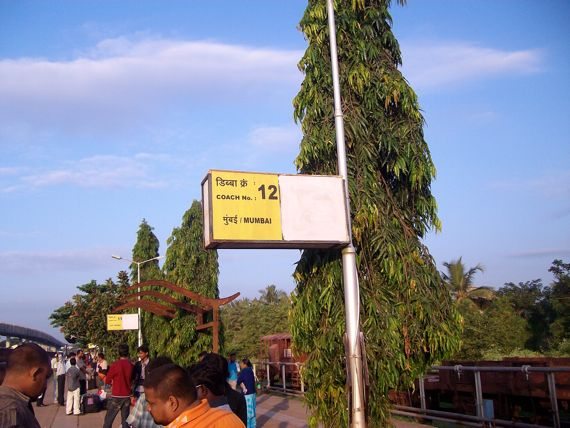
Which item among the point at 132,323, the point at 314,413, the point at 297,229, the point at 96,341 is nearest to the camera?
the point at 297,229

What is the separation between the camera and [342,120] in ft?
25.2

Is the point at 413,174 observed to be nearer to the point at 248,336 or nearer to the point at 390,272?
the point at 390,272

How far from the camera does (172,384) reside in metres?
3.06

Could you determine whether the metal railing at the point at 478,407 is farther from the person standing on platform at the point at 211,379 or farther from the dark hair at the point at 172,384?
the dark hair at the point at 172,384

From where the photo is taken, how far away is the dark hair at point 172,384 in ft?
10.0

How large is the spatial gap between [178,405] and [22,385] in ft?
3.32

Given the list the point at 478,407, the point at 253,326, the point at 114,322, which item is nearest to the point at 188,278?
the point at 478,407

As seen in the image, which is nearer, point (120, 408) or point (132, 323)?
point (120, 408)

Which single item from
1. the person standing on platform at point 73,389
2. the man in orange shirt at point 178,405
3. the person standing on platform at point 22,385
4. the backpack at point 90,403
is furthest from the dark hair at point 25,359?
the backpack at point 90,403

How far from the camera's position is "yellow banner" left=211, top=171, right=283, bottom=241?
7047 millimetres

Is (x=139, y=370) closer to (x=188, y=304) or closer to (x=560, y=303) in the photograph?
(x=188, y=304)

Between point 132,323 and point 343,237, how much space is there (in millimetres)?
25958

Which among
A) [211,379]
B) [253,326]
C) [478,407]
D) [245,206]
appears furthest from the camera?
[253,326]

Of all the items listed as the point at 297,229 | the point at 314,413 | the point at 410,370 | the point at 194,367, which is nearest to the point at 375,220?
the point at 297,229
